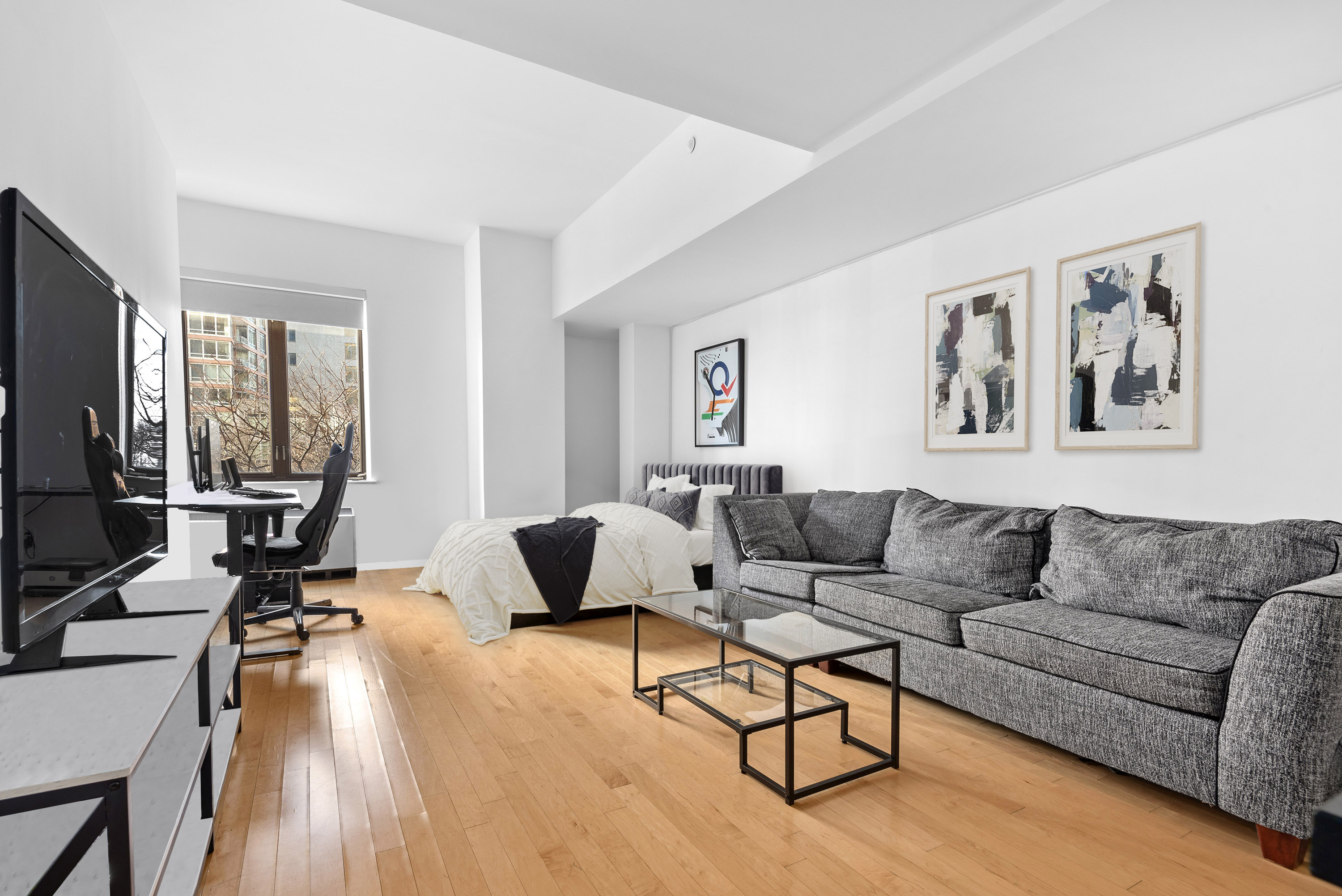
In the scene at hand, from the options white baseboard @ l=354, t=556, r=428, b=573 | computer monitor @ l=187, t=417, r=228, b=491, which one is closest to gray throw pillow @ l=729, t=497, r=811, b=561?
computer monitor @ l=187, t=417, r=228, b=491

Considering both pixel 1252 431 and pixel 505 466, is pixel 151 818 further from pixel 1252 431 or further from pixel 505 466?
pixel 505 466

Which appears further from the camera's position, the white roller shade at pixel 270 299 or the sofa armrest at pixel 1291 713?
the white roller shade at pixel 270 299

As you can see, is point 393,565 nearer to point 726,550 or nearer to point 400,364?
point 400,364

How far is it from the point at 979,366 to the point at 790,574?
154 centimetres

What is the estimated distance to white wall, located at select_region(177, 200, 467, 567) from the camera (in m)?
5.84

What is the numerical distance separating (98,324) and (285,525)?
4.16 meters

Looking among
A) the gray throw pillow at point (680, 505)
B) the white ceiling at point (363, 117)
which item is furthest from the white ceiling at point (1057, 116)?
the gray throw pillow at point (680, 505)

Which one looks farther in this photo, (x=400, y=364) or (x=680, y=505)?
(x=400, y=364)

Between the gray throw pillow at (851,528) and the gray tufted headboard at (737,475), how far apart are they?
0.65 meters

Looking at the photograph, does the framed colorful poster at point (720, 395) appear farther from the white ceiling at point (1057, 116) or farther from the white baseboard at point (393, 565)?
the white baseboard at point (393, 565)

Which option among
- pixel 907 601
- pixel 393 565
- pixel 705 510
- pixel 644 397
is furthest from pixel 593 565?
pixel 393 565

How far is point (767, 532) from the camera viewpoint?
152 inches

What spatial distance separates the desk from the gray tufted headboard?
3003 millimetres

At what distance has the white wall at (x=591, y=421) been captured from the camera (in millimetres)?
7191
